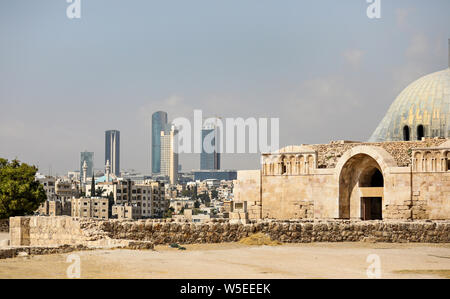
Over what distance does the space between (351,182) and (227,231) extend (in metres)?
11.8

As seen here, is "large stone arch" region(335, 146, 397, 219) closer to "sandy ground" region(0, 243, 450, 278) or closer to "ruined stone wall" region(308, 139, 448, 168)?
"ruined stone wall" region(308, 139, 448, 168)

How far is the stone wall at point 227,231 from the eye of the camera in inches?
682

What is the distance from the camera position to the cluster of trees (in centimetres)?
3186

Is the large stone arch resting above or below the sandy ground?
above

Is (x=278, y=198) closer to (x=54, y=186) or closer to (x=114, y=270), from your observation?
(x=114, y=270)

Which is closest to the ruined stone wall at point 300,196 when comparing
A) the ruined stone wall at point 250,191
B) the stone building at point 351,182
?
the stone building at point 351,182

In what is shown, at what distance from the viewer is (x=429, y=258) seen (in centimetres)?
1570

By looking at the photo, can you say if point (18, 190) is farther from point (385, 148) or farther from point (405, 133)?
point (405, 133)

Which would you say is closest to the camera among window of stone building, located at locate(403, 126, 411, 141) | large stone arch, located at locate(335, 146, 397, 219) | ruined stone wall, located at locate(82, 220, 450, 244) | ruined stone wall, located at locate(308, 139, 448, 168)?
ruined stone wall, located at locate(82, 220, 450, 244)

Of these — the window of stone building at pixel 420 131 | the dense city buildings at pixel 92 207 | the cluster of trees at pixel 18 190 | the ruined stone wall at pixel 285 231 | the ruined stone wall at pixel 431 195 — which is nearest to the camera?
the ruined stone wall at pixel 285 231

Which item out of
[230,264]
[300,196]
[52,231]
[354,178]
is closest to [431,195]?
[354,178]

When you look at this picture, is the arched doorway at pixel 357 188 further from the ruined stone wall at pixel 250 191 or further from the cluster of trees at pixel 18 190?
the cluster of trees at pixel 18 190

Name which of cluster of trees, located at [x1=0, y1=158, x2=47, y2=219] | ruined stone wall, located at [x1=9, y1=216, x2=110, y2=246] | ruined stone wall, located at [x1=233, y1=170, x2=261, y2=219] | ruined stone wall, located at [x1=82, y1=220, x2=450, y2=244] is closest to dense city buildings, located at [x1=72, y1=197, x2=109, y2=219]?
cluster of trees, located at [x1=0, y1=158, x2=47, y2=219]
